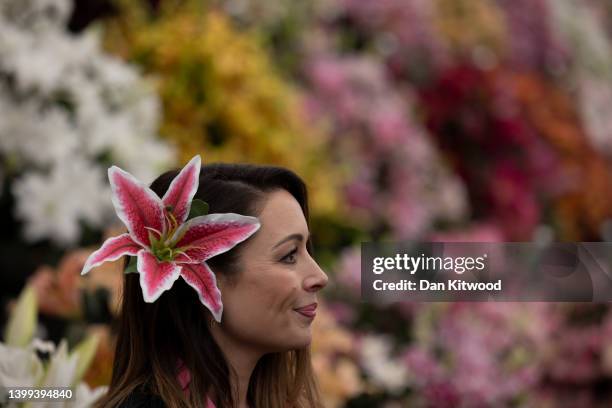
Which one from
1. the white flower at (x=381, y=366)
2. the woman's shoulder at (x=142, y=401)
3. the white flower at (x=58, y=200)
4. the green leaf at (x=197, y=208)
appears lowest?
A: the woman's shoulder at (x=142, y=401)

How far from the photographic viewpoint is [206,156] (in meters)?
3.06

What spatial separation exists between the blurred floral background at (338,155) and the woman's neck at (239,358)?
0.96 feet

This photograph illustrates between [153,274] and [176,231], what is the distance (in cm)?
7

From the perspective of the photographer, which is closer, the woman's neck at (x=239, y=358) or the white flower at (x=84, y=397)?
the woman's neck at (x=239, y=358)

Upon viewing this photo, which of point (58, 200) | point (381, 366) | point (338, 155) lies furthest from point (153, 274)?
point (338, 155)

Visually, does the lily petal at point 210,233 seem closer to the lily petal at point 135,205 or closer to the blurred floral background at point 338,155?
the lily petal at point 135,205

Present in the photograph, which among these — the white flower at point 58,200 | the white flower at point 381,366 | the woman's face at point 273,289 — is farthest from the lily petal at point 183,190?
the white flower at point 381,366

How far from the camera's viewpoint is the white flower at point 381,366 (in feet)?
9.04

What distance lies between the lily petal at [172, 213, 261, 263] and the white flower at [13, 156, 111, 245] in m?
1.18

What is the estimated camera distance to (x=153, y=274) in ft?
4.41

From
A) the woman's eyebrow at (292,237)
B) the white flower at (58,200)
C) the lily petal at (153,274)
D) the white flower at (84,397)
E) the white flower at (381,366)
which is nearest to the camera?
the lily petal at (153,274)

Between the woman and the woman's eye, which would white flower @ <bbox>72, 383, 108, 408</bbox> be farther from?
the woman's eye

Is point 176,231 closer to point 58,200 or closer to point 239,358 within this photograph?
point 239,358

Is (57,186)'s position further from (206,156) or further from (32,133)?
(206,156)
